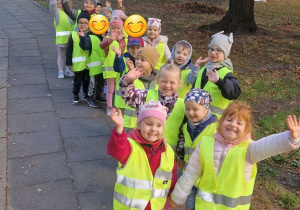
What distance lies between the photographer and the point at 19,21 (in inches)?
507

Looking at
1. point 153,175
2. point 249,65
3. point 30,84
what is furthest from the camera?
point 249,65

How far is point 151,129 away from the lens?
2699 mm

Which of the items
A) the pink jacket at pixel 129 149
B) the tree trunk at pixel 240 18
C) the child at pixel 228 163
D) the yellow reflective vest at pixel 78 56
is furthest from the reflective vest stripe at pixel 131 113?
the tree trunk at pixel 240 18

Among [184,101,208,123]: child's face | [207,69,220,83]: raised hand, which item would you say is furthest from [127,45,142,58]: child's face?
[184,101,208,123]: child's face

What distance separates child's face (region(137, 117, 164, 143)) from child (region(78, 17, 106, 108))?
11.0ft

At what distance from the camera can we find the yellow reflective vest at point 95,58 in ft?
20.0

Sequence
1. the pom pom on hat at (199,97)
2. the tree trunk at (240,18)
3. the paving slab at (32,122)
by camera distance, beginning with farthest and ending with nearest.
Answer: the tree trunk at (240,18)
the paving slab at (32,122)
the pom pom on hat at (199,97)

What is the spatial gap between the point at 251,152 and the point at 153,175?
77 cm

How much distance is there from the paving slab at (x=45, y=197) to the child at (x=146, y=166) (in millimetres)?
1216

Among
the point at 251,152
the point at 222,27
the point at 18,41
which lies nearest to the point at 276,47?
the point at 222,27

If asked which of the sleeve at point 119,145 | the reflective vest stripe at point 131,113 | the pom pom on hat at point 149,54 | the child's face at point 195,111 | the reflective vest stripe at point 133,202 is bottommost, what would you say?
the reflective vest stripe at point 133,202

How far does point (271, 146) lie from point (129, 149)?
39.9 inches

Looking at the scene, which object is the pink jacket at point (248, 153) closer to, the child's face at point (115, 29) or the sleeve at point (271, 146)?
the sleeve at point (271, 146)

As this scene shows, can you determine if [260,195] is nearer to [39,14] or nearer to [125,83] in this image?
[125,83]
